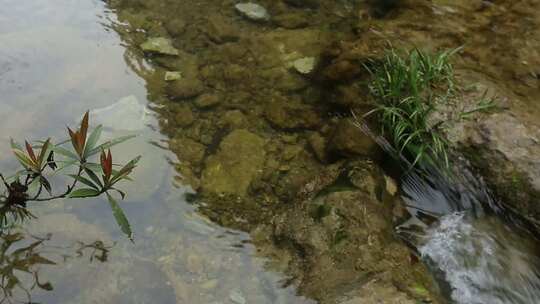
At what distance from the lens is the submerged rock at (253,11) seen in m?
5.59

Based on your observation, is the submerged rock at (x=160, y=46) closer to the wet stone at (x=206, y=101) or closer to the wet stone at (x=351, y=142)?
the wet stone at (x=206, y=101)

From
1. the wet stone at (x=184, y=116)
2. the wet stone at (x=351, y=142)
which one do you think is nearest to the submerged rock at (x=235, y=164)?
the wet stone at (x=184, y=116)

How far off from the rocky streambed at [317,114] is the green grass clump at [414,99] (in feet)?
0.46

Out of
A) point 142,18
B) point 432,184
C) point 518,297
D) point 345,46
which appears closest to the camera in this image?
point 518,297

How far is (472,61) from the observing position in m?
4.32

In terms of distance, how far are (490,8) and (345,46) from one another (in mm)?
1856

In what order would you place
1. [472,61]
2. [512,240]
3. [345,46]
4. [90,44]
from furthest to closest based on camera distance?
1. [90,44]
2. [345,46]
3. [472,61]
4. [512,240]

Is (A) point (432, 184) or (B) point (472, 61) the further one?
(B) point (472, 61)

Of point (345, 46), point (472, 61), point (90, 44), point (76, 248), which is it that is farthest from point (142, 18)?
point (472, 61)

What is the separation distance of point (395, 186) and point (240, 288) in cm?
147

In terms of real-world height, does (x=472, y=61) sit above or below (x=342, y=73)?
above

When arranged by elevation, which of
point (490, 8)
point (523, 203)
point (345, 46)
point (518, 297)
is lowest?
point (518, 297)

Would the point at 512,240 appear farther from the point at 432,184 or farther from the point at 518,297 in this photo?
the point at 432,184

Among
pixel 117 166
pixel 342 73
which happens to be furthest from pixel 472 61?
pixel 117 166
